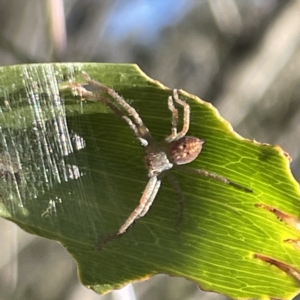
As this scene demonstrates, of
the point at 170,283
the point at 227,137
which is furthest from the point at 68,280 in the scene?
the point at 227,137

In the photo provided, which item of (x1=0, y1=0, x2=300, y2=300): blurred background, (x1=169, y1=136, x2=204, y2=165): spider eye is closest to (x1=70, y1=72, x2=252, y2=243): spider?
(x1=169, y1=136, x2=204, y2=165): spider eye

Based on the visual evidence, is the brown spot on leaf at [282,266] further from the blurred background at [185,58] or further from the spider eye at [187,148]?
the blurred background at [185,58]

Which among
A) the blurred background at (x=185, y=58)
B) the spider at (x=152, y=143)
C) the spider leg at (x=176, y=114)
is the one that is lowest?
the blurred background at (x=185, y=58)

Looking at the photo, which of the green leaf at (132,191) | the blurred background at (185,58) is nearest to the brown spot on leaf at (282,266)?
the green leaf at (132,191)

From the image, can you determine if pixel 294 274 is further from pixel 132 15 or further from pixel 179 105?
pixel 132 15

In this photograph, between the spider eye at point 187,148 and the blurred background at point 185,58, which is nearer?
the spider eye at point 187,148

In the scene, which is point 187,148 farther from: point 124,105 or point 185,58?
point 185,58

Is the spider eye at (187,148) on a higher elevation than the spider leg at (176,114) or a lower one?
lower
